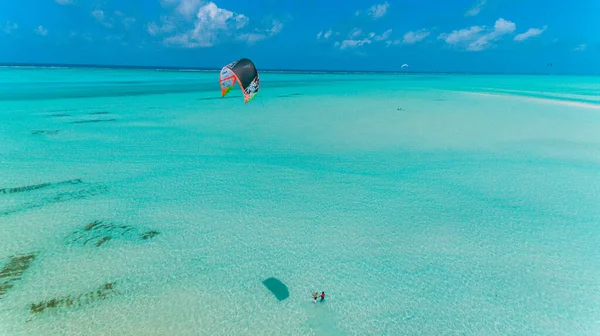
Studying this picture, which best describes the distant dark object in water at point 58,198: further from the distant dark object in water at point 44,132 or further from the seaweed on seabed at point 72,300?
the distant dark object in water at point 44,132

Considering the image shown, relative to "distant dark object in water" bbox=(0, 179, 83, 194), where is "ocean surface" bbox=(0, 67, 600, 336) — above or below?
below

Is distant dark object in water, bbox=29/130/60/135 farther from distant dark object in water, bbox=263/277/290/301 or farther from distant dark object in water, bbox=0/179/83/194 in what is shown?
distant dark object in water, bbox=263/277/290/301

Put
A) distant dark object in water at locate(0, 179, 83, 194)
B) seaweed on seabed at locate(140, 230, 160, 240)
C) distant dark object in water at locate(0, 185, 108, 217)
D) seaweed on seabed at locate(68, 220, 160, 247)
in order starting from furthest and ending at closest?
distant dark object in water at locate(0, 179, 83, 194) → distant dark object in water at locate(0, 185, 108, 217) → seaweed on seabed at locate(140, 230, 160, 240) → seaweed on seabed at locate(68, 220, 160, 247)

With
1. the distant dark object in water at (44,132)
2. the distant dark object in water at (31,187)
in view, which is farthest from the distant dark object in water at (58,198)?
the distant dark object in water at (44,132)

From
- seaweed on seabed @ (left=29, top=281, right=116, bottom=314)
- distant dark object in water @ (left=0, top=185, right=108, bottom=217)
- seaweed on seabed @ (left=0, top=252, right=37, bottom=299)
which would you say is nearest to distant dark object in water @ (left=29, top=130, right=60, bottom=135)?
distant dark object in water @ (left=0, top=185, right=108, bottom=217)

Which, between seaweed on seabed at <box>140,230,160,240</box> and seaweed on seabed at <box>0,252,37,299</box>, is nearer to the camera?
seaweed on seabed at <box>0,252,37,299</box>

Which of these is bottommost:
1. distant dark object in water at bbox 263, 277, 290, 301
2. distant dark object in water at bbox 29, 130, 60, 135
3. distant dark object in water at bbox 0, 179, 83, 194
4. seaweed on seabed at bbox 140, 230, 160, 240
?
distant dark object in water at bbox 263, 277, 290, 301

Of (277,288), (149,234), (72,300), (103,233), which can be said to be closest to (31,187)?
(103,233)

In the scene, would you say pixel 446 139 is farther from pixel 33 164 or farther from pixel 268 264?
pixel 33 164
